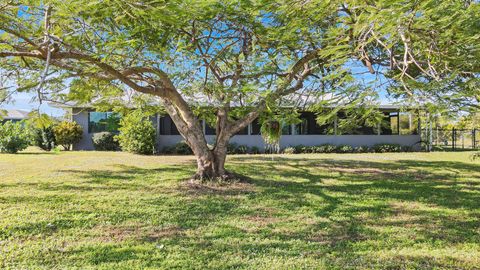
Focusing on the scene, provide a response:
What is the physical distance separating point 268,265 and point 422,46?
4.13 m

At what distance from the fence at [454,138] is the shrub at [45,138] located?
1032 inches

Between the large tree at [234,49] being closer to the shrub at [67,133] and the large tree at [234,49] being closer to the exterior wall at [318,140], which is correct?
the exterior wall at [318,140]

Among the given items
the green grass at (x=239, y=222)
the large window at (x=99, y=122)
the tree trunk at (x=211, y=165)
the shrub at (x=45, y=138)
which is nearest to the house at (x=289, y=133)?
the large window at (x=99, y=122)

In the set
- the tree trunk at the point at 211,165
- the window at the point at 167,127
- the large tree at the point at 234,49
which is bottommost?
the tree trunk at the point at 211,165

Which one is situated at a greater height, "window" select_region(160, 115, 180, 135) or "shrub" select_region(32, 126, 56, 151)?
"window" select_region(160, 115, 180, 135)

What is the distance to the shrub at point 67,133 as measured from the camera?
2155 centimetres

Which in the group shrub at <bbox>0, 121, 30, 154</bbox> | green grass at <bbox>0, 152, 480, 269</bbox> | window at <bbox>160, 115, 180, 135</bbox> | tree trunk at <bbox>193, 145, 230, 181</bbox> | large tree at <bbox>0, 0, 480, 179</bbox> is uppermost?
large tree at <bbox>0, 0, 480, 179</bbox>

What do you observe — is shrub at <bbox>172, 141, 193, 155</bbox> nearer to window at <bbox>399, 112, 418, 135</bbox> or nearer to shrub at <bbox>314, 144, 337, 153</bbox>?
shrub at <bbox>314, 144, 337, 153</bbox>

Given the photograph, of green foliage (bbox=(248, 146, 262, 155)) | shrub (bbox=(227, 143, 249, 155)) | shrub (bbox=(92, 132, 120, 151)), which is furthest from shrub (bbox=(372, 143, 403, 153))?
shrub (bbox=(92, 132, 120, 151))

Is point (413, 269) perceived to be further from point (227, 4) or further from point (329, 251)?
point (227, 4)

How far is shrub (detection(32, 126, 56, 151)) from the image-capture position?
871 inches

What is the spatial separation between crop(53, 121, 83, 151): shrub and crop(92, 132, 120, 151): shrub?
3.31 feet

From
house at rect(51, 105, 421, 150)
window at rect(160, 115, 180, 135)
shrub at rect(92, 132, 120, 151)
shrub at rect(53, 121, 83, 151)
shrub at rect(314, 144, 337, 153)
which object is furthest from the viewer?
shrub at rect(314, 144, 337, 153)

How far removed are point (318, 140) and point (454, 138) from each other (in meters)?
12.0
